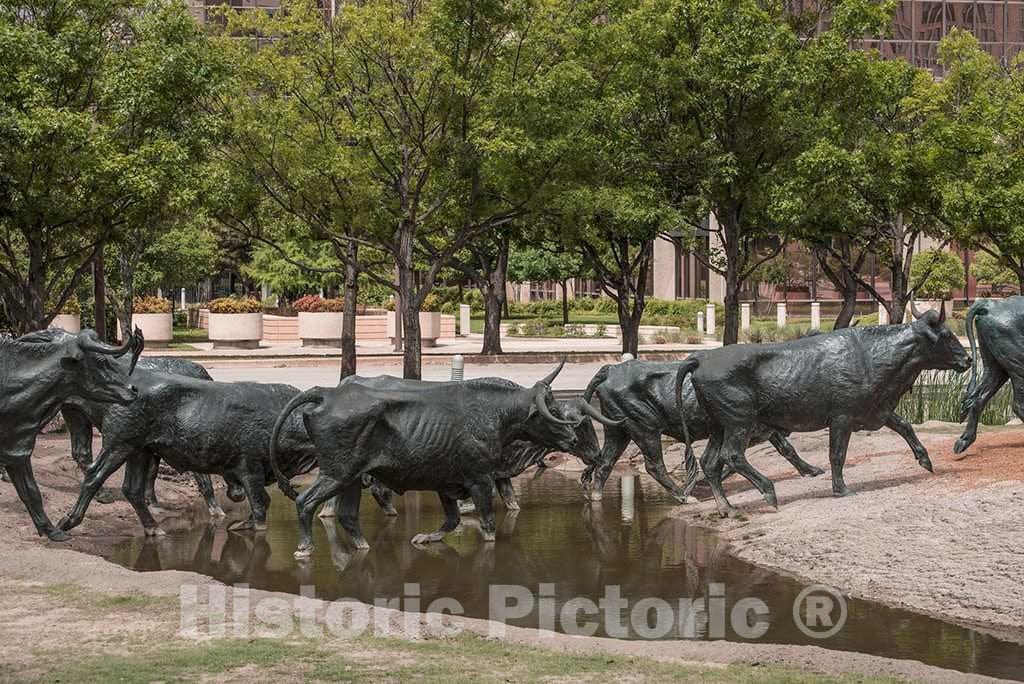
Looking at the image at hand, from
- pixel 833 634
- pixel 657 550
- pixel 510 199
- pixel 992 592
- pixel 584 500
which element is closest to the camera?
pixel 833 634

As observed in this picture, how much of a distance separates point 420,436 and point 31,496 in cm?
419

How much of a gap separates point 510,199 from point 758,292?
1730 inches

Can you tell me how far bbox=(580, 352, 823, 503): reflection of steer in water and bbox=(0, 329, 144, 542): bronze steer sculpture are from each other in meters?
6.46

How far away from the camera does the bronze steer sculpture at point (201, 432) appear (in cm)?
1647

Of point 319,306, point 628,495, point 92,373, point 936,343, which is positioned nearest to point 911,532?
point 936,343

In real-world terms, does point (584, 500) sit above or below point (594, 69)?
below

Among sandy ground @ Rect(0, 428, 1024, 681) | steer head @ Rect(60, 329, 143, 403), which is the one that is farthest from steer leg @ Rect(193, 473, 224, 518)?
steer head @ Rect(60, 329, 143, 403)

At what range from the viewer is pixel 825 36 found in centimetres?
3319

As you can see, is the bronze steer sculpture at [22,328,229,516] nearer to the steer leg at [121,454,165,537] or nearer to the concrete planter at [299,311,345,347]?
the steer leg at [121,454,165,537]

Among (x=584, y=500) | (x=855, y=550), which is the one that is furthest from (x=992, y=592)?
(x=584, y=500)

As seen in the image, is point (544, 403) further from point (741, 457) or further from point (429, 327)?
point (429, 327)

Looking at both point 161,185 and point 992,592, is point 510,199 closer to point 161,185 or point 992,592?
point 161,185

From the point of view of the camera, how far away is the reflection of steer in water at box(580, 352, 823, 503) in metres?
19.1

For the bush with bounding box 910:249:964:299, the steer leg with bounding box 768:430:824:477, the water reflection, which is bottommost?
the water reflection
